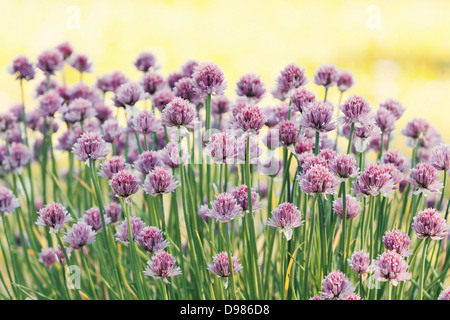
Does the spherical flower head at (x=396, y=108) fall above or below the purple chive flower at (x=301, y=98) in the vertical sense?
below

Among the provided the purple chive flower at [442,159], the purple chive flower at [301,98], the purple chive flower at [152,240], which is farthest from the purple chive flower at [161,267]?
the purple chive flower at [442,159]

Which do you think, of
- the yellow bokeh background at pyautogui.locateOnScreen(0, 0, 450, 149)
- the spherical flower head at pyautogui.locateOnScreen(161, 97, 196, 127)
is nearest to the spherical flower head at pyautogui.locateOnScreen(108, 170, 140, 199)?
the spherical flower head at pyautogui.locateOnScreen(161, 97, 196, 127)

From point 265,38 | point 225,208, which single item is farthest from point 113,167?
point 265,38

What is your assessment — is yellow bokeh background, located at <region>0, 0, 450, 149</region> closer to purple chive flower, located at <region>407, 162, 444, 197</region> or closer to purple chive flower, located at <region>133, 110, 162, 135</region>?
purple chive flower, located at <region>133, 110, 162, 135</region>

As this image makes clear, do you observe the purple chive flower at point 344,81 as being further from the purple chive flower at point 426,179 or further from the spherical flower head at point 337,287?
the spherical flower head at point 337,287

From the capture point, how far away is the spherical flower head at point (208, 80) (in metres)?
1.17

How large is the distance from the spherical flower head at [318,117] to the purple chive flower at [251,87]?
220mm

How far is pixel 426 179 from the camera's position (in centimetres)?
113

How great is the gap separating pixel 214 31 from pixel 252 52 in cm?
45

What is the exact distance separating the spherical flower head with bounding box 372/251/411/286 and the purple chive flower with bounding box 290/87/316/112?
41 centimetres

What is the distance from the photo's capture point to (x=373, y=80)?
14.6 ft

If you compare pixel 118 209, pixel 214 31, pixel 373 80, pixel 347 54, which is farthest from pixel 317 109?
pixel 214 31
